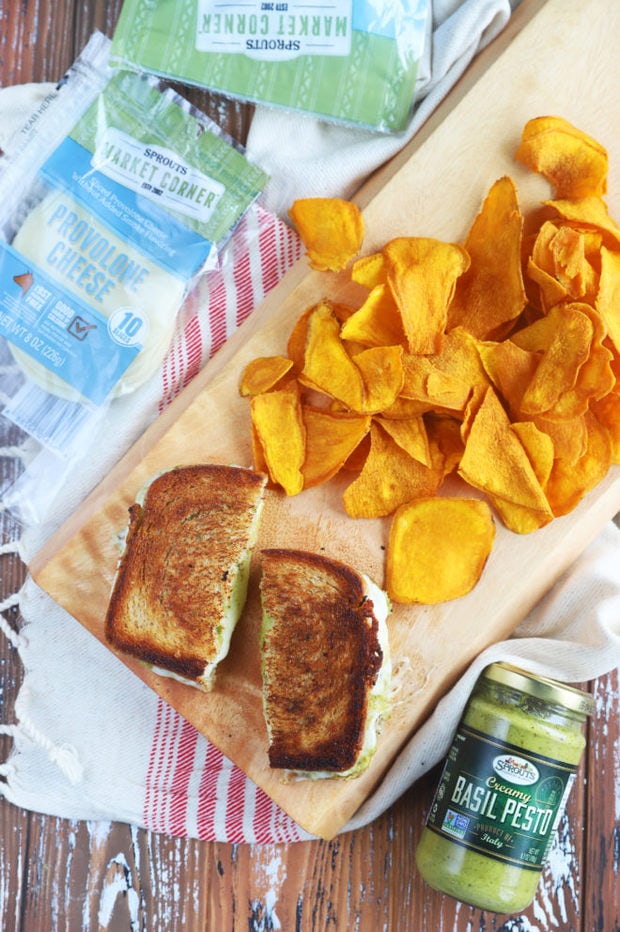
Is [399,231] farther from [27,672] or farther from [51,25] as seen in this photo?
[27,672]

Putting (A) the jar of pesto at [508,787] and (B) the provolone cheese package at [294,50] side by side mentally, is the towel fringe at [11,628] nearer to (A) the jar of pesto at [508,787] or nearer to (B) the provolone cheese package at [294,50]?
(A) the jar of pesto at [508,787]

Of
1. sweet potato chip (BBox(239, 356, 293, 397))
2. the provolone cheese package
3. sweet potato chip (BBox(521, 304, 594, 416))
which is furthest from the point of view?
the provolone cheese package

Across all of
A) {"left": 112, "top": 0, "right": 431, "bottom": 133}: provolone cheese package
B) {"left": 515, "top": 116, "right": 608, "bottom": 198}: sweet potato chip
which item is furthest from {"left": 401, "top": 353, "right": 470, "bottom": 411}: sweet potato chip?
{"left": 112, "top": 0, "right": 431, "bottom": 133}: provolone cheese package

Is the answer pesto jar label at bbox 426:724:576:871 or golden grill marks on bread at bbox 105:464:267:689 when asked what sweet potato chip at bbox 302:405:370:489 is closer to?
golden grill marks on bread at bbox 105:464:267:689

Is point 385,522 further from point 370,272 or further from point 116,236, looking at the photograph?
point 116,236

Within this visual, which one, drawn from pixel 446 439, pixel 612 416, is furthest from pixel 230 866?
pixel 612 416

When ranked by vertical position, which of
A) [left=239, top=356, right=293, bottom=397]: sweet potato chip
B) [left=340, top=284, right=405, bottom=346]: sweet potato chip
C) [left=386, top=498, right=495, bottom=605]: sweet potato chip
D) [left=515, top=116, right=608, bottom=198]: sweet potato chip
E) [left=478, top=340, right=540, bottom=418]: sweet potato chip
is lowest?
[left=386, top=498, right=495, bottom=605]: sweet potato chip

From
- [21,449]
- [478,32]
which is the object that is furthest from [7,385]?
[478,32]
